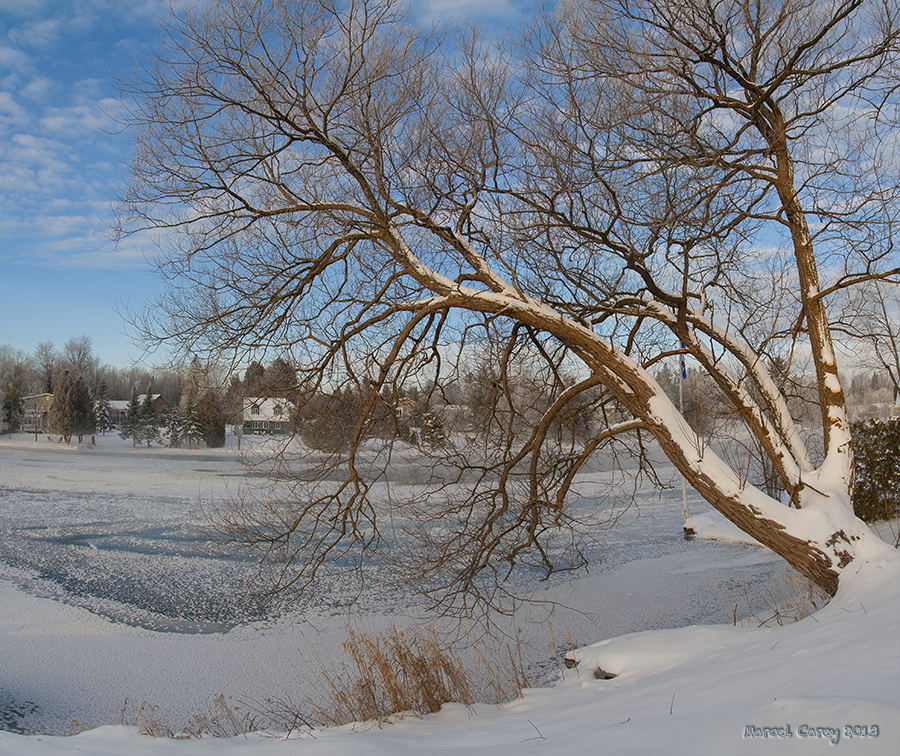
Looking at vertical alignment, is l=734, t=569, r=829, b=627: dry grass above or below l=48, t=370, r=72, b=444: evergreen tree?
below

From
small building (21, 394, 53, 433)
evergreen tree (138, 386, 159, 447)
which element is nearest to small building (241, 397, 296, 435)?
evergreen tree (138, 386, 159, 447)

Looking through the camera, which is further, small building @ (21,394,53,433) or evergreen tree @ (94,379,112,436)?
evergreen tree @ (94,379,112,436)

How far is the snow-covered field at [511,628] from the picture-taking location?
300 centimetres

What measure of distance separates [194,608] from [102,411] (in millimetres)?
52487

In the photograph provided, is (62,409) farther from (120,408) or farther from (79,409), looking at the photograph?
(120,408)

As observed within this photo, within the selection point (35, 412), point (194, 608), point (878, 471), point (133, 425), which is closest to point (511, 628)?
point (194, 608)

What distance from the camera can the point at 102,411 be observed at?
56.6m

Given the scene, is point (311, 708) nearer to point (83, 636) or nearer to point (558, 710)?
point (558, 710)

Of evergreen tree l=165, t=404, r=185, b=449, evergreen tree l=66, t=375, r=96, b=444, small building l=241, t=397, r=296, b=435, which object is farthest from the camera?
evergreen tree l=66, t=375, r=96, b=444

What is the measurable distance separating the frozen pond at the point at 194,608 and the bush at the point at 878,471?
7.14 ft

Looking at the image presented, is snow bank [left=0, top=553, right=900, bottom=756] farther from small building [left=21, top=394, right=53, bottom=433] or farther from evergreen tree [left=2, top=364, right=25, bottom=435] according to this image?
evergreen tree [left=2, top=364, right=25, bottom=435]

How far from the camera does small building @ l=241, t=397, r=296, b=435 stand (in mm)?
7076

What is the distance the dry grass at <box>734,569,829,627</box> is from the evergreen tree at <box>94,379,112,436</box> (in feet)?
183

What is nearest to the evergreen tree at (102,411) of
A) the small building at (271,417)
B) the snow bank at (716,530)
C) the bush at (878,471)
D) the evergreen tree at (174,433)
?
the evergreen tree at (174,433)
